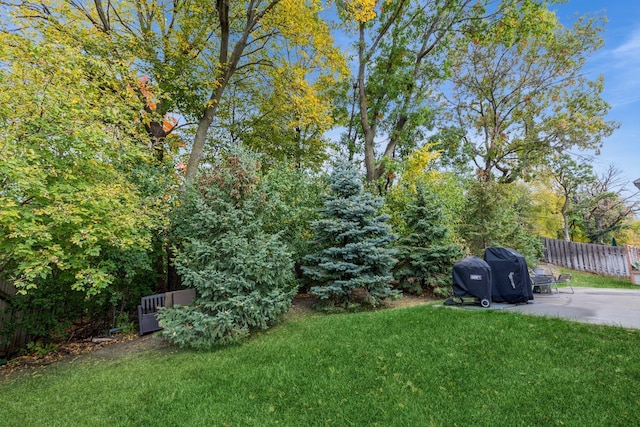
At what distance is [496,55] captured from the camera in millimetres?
15273

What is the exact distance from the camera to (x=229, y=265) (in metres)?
5.27

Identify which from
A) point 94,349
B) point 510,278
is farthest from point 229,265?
point 510,278

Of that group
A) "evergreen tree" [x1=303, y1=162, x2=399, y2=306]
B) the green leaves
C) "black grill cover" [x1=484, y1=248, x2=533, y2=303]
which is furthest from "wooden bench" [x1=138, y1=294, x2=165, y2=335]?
"black grill cover" [x1=484, y1=248, x2=533, y2=303]

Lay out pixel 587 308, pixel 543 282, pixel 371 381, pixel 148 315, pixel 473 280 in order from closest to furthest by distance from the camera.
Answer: pixel 371 381 → pixel 587 308 → pixel 473 280 → pixel 148 315 → pixel 543 282

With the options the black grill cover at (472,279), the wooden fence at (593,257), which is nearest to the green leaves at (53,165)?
the black grill cover at (472,279)

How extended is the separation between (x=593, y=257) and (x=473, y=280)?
41.4 ft

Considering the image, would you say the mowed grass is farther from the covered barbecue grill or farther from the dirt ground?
the covered barbecue grill

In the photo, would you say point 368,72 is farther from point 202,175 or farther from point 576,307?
point 576,307

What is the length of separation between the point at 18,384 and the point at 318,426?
16.0 ft

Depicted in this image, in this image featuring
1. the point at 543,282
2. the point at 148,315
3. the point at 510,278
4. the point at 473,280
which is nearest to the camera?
the point at 473,280

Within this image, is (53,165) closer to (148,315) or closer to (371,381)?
(148,315)

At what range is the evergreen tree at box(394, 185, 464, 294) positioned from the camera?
755cm

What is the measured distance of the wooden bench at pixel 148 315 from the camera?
6250mm

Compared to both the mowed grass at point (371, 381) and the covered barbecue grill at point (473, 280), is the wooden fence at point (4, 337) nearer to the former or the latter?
the mowed grass at point (371, 381)
